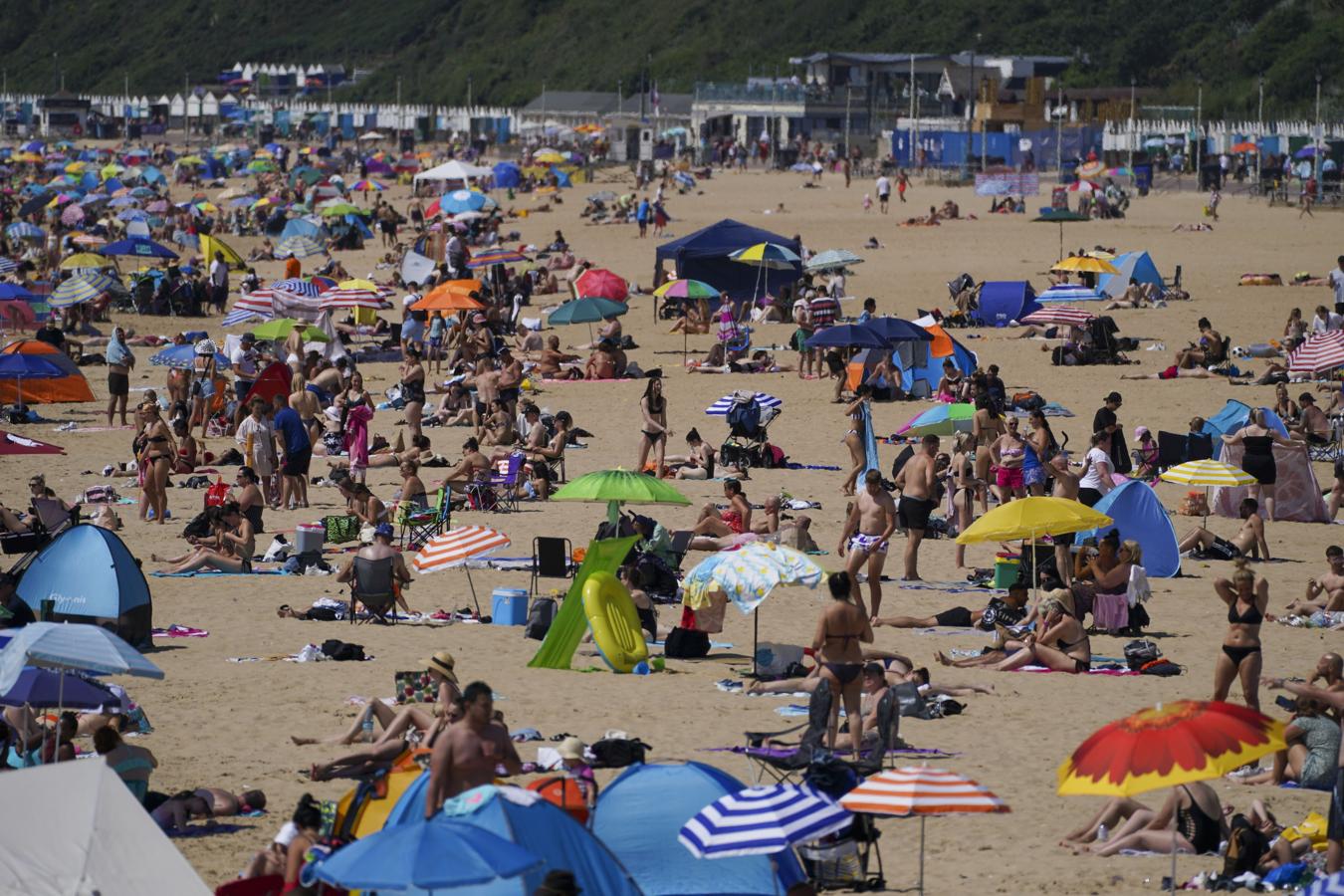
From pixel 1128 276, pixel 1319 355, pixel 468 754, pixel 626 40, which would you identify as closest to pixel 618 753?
pixel 468 754

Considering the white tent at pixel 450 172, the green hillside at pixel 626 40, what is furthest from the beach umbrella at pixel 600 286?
the green hillside at pixel 626 40

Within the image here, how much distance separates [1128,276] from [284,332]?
12.1 meters

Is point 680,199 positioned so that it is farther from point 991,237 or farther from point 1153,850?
point 1153,850

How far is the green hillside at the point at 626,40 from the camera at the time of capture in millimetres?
79188

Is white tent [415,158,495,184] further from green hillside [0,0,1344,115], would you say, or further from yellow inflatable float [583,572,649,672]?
yellow inflatable float [583,572,649,672]

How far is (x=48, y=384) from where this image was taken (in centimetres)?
2208

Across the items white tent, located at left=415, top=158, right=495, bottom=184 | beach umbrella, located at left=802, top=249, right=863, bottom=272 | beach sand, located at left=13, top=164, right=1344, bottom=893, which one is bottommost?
beach sand, located at left=13, top=164, right=1344, bottom=893

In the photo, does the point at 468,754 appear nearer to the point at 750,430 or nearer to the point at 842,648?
the point at 842,648

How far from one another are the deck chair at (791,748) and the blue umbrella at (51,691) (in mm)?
3150

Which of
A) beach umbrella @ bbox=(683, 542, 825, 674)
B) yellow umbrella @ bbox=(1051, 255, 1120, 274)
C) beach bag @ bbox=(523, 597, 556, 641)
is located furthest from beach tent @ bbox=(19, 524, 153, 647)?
yellow umbrella @ bbox=(1051, 255, 1120, 274)

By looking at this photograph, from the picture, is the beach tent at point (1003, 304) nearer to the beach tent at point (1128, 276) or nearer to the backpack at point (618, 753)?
the beach tent at point (1128, 276)

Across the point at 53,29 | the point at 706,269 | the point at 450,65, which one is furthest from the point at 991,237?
the point at 53,29

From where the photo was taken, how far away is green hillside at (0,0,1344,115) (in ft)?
260

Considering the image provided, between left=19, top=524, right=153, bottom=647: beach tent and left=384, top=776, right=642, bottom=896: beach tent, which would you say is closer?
left=384, top=776, right=642, bottom=896: beach tent
